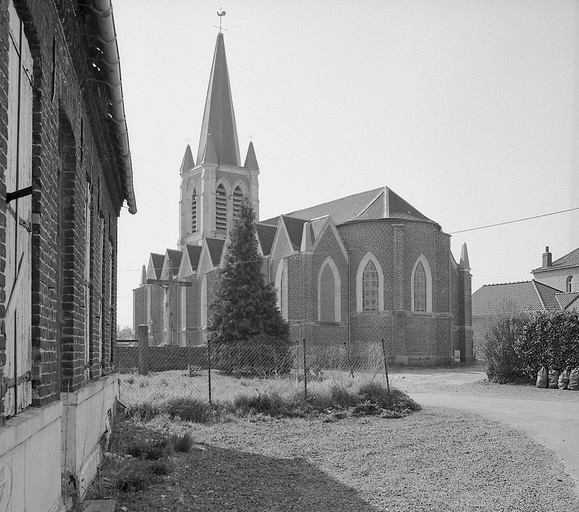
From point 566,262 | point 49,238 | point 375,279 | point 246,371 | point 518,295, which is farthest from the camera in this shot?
point 566,262

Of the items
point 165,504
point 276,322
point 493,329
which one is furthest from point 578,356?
point 165,504

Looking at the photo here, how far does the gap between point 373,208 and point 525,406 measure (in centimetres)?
2603

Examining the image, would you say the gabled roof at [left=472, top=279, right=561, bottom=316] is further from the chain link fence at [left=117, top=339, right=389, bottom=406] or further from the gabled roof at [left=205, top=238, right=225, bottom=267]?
the chain link fence at [left=117, top=339, right=389, bottom=406]

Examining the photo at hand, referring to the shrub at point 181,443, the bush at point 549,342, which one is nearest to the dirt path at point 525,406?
the bush at point 549,342

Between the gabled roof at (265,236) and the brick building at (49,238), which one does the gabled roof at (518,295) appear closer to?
the gabled roof at (265,236)

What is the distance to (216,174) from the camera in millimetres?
56594

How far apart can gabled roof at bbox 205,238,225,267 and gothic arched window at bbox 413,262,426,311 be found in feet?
51.2

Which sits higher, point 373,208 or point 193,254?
point 373,208

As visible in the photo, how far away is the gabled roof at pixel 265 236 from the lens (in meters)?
43.6

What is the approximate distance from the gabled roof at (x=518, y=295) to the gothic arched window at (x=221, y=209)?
21528 mm

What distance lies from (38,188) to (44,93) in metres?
0.64

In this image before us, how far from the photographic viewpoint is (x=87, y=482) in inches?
255

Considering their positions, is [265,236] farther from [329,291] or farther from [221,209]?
[221,209]

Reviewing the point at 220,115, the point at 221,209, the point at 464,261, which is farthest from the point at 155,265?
the point at 464,261
